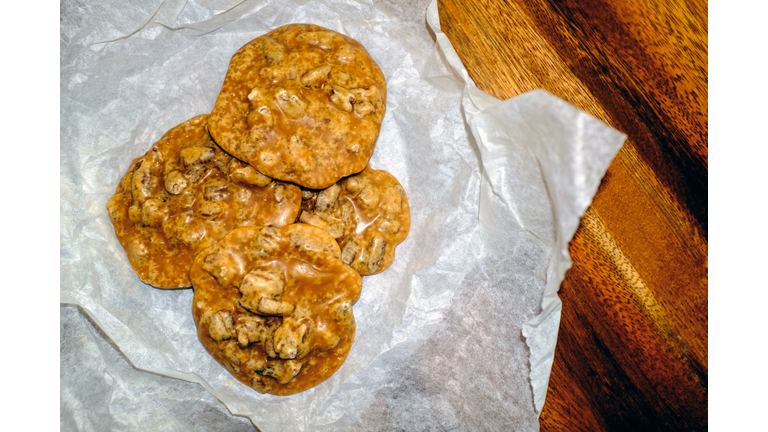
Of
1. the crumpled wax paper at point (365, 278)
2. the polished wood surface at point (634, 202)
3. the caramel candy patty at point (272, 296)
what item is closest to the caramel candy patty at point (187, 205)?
the caramel candy patty at point (272, 296)

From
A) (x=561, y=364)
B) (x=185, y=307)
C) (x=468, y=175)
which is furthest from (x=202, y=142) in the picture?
(x=561, y=364)

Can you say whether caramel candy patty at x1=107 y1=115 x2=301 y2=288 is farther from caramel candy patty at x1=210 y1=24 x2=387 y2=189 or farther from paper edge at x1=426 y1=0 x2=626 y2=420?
paper edge at x1=426 y1=0 x2=626 y2=420

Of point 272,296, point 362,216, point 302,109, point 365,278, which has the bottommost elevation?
point 365,278

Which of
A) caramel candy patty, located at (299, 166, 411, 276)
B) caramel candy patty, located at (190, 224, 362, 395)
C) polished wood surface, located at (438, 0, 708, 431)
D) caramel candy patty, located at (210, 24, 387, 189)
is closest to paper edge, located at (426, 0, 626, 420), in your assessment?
polished wood surface, located at (438, 0, 708, 431)

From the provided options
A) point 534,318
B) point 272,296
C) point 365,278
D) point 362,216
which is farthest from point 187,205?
point 534,318

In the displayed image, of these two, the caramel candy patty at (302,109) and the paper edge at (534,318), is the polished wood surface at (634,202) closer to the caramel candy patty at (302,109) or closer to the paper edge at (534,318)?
the paper edge at (534,318)

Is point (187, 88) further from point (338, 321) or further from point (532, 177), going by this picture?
point (532, 177)

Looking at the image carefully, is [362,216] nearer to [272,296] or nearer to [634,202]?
[272,296]
